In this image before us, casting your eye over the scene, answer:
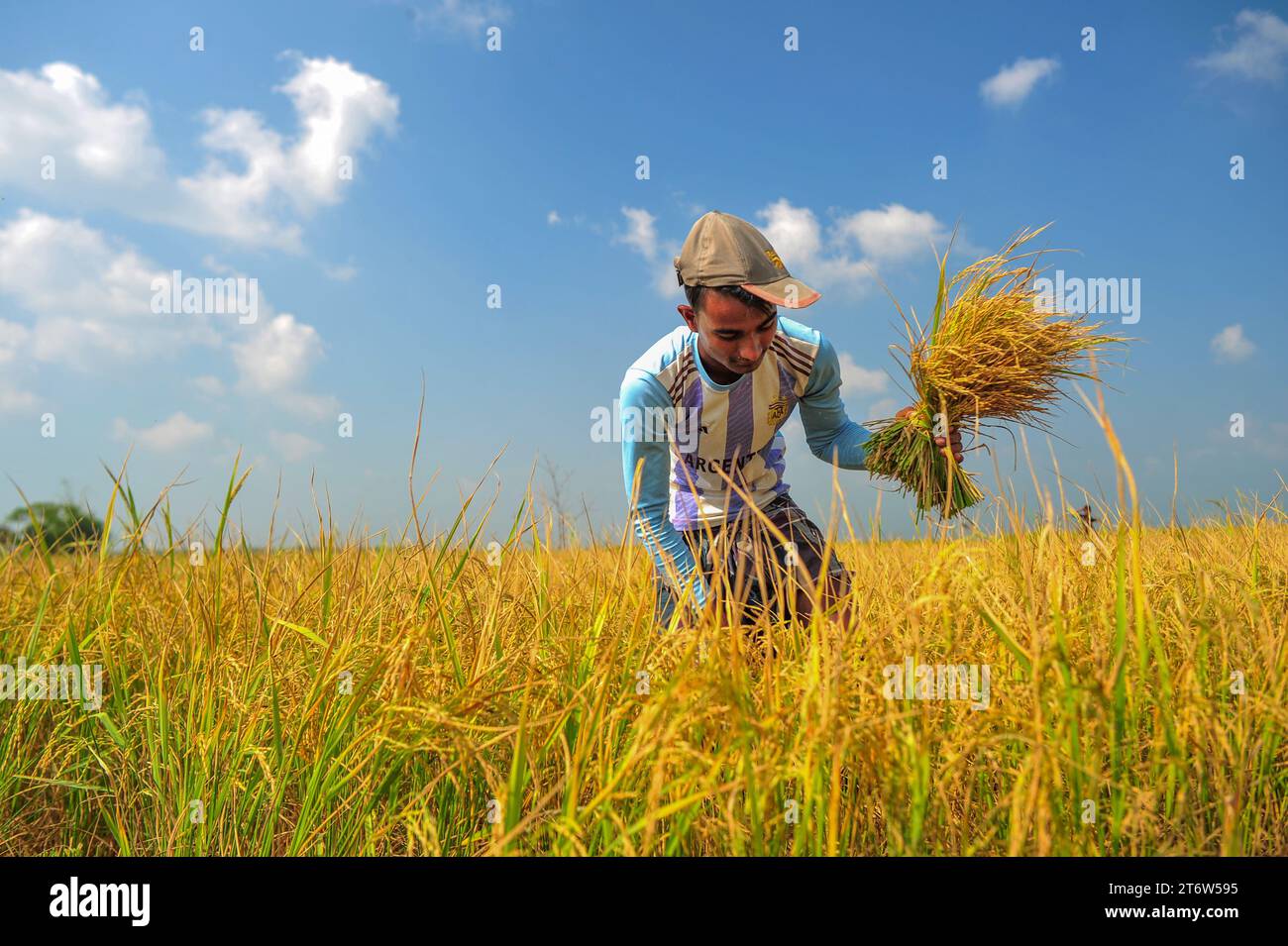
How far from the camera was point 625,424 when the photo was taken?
9.05 feet

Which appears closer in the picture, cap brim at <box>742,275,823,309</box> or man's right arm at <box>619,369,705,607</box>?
cap brim at <box>742,275,823,309</box>

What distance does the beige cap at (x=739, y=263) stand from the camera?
95.9 inches

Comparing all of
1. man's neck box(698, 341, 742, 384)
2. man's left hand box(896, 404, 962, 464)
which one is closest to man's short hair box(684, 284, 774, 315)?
man's neck box(698, 341, 742, 384)

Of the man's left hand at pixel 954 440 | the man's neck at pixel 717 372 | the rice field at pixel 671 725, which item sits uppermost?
the man's neck at pixel 717 372

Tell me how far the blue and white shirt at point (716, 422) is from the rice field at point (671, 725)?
0.51 metres

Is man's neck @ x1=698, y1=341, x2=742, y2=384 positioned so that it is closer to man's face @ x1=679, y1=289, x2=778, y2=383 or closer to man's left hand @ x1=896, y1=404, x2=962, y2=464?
man's face @ x1=679, y1=289, x2=778, y2=383

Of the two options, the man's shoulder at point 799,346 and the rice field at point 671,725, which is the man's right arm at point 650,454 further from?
the man's shoulder at point 799,346

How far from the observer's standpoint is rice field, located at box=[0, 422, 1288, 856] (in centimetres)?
132

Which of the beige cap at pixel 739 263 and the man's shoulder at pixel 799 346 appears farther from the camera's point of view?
the man's shoulder at pixel 799 346

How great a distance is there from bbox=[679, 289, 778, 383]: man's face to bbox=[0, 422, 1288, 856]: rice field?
2.36ft

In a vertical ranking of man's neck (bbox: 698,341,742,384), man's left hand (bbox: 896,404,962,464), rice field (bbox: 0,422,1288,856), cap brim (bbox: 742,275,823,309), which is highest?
cap brim (bbox: 742,275,823,309)

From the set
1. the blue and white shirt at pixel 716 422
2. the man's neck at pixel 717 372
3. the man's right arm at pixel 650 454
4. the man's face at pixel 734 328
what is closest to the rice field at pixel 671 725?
the man's right arm at pixel 650 454
